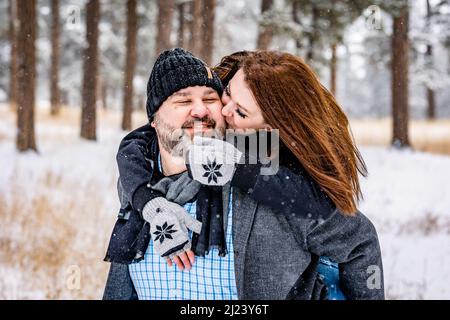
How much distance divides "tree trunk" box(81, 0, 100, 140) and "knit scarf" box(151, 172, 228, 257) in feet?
28.7

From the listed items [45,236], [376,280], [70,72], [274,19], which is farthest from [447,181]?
[70,72]

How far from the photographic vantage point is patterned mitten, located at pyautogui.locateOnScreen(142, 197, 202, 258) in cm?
158

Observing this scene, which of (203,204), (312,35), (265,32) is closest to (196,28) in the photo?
(265,32)

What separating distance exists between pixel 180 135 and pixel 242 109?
24 cm

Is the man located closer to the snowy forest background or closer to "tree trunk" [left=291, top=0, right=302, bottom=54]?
the snowy forest background

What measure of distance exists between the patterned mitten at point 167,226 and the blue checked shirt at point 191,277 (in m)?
0.11

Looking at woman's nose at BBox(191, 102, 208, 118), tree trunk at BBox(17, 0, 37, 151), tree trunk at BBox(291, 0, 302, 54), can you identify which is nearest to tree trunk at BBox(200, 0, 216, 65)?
tree trunk at BBox(291, 0, 302, 54)

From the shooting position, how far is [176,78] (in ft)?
6.00

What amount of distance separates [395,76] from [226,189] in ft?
31.3

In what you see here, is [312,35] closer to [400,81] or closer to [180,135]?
[400,81]

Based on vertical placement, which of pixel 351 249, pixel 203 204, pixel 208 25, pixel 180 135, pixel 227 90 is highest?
pixel 208 25

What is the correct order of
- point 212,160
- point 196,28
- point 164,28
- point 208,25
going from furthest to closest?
point 164,28, point 196,28, point 208,25, point 212,160

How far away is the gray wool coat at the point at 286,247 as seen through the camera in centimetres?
161

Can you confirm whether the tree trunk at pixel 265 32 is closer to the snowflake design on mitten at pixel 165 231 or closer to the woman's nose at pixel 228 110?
the woman's nose at pixel 228 110
